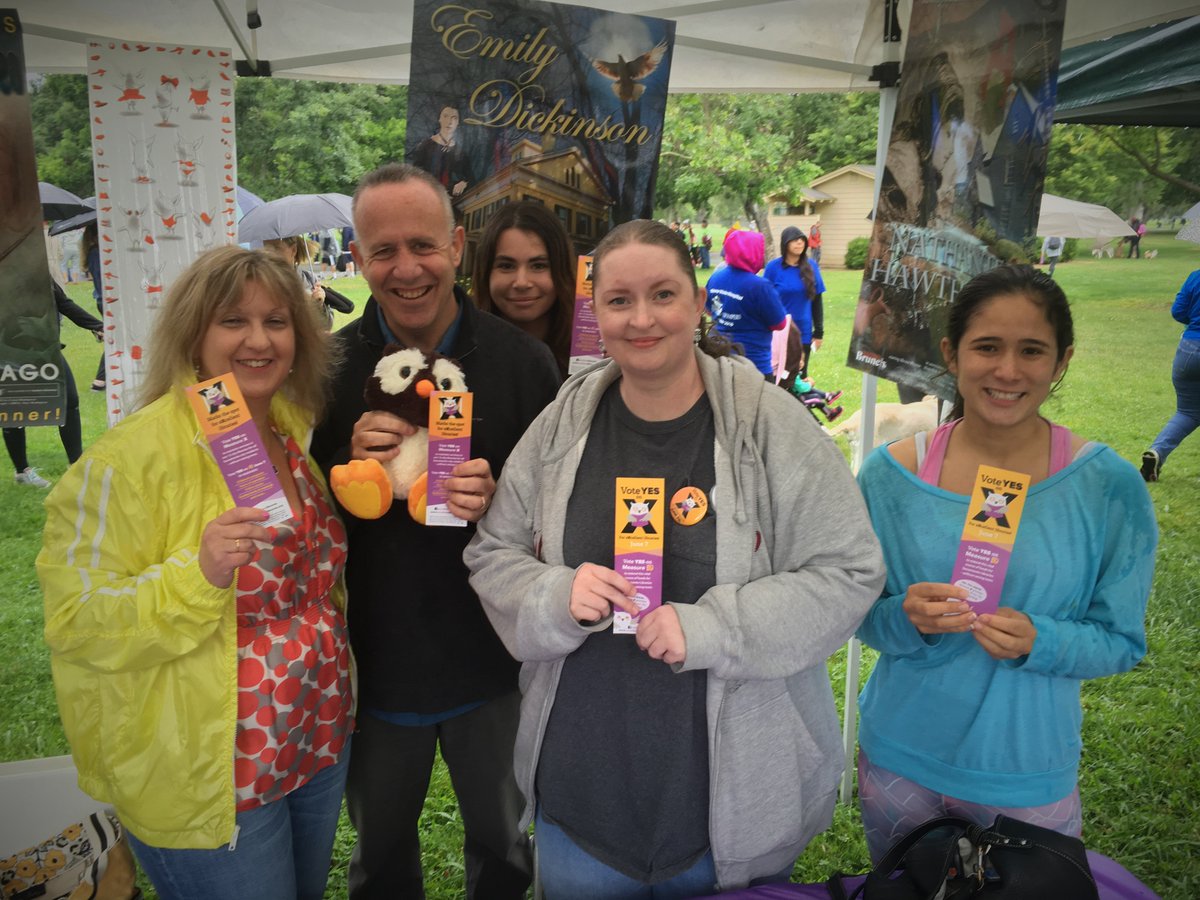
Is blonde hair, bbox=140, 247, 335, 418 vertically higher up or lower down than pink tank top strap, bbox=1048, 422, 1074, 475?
higher up

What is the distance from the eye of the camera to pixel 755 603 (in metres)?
1.28

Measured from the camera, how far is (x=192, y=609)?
139cm

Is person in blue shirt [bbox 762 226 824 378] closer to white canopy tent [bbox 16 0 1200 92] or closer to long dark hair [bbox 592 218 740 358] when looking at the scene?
white canopy tent [bbox 16 0 1200 92]

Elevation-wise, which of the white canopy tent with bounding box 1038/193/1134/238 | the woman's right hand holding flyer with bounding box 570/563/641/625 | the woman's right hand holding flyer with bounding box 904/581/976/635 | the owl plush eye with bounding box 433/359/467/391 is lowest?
the woman's right hand holding flyer with bounding box 904/581/976/635

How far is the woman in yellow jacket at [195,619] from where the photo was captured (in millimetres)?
1387

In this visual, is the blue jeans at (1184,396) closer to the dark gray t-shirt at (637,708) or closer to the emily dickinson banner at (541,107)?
the emily dickinson banner at (541,107)

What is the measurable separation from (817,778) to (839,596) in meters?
0.38

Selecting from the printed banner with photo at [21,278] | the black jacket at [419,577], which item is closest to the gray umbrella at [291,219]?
the printed banner with photo at [21,278]

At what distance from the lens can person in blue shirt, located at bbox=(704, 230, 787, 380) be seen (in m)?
5.73

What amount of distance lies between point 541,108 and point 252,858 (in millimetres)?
2154

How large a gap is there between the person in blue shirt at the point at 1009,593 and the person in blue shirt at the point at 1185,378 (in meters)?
5.09

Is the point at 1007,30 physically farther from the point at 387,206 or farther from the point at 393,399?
the point at 393,399

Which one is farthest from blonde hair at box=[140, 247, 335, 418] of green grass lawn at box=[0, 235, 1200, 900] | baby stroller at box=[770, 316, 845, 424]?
baby stroller at box=[770, 316, 845, 424]

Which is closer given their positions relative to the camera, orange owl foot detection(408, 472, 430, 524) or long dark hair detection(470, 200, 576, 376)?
orange owl foot detection(408, 472, 430, 524)
